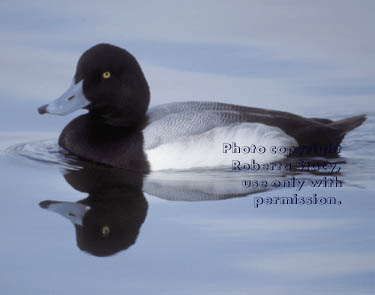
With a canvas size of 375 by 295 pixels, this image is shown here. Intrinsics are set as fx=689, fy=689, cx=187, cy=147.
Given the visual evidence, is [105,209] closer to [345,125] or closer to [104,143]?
[104,143]

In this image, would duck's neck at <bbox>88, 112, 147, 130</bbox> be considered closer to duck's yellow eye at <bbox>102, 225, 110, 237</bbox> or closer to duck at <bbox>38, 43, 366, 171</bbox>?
duck at <bbox>38, 43, 366, 171</bbox>

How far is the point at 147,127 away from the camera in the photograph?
17.4 ft

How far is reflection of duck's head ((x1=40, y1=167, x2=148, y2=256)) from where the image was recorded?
3.70m

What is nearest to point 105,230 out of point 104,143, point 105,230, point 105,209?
point 105,230

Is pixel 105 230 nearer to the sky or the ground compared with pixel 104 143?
nearer to the ground

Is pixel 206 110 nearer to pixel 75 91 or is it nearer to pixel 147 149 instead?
pixel 147 149

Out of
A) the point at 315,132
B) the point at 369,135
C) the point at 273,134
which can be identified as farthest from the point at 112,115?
the point at 369,135

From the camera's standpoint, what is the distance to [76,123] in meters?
5.64

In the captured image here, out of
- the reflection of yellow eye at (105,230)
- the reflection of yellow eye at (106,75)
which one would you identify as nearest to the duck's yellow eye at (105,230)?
the reflection of yellow eye at (105,230)

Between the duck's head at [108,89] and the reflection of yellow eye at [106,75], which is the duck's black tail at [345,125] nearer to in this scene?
the duck's head at [108,89]

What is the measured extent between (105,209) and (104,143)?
122 cm

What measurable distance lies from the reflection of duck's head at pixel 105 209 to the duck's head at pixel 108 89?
1.74 feet

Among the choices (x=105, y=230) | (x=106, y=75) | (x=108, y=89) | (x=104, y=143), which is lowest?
(x=105, y=230)

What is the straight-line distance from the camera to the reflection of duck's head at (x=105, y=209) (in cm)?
370
